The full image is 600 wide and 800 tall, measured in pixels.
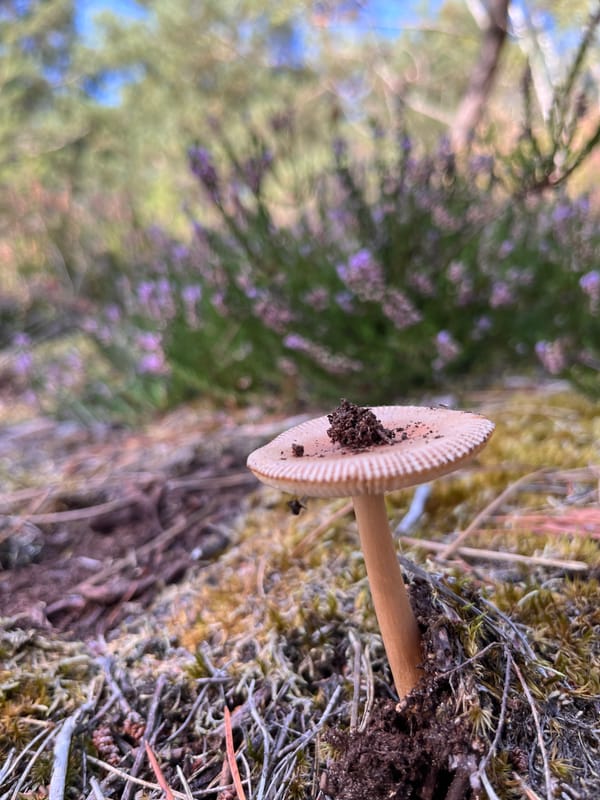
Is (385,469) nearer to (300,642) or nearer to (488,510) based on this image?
(300,642)

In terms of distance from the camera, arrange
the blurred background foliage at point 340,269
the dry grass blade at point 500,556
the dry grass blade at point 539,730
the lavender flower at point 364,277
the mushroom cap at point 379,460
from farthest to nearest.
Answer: the blurred background foliage at point 340,269 < the lavender flower at point 364,277 < the dry grass blade at point 500,556 < the dry grass blade at point 539,730 < the mushroom cap at point 379,460

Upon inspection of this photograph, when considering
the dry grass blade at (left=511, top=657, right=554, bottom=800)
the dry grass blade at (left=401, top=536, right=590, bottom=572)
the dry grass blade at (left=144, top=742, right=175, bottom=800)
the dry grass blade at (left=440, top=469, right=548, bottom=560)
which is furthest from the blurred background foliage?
the dry grass blade at (left=144, top=742, right=175, bottom=800)

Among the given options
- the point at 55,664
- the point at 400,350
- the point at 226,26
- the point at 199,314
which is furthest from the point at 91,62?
the point at 55,664

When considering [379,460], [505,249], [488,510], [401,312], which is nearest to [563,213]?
[505,249]

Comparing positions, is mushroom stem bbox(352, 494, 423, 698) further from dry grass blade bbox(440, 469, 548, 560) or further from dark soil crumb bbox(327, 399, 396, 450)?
dry grass blade bbox(440, 469, 548, 560)

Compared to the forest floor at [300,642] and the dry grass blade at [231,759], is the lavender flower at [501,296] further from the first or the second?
the dry grass blade at [231,759]

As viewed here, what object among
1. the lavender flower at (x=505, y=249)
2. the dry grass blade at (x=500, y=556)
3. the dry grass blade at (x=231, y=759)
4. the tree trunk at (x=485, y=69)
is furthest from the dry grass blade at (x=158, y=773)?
the tree trunk at (x=485, y=69)

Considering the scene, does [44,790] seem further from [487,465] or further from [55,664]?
[487,465]
